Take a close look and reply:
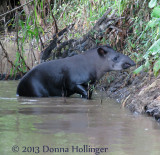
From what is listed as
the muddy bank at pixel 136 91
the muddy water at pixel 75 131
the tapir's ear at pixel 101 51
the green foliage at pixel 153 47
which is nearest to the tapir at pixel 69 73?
the tapir's ear at pixel 101 51

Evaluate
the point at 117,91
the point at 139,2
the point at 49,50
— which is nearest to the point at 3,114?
the point at 117,91

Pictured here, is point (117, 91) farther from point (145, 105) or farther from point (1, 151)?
point (1, 151)

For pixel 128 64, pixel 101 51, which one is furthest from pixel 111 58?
pixel 128 64

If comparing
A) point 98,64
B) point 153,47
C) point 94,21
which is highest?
point 94,21

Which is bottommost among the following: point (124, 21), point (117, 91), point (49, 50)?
point (117, 91)

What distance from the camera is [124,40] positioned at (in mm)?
8195

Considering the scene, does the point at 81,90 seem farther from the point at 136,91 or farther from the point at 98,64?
the point at 136,91

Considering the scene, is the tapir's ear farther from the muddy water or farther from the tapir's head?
the muddy water

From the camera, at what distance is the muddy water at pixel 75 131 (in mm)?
3047

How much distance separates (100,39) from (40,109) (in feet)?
11.4

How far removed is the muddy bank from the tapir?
32cm

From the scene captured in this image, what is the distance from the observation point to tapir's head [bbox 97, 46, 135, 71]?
728cm

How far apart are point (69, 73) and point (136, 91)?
5.62 ft

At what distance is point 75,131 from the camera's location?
12.4ft
